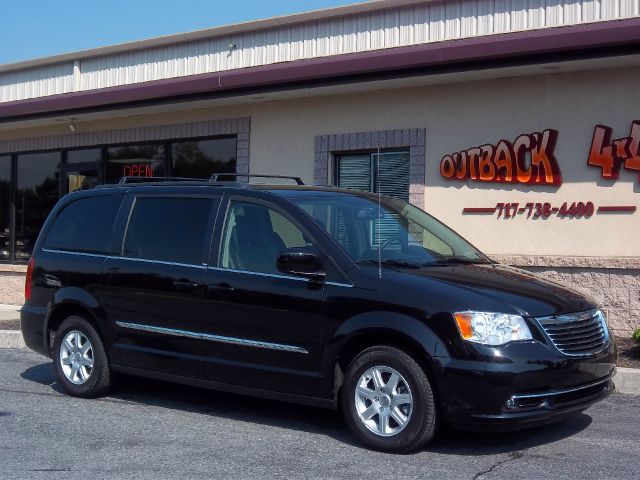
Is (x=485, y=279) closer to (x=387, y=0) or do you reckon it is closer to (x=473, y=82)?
(x=473, y=82)

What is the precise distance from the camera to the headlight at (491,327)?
19.4 ft

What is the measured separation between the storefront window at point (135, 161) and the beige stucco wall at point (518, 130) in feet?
10.7

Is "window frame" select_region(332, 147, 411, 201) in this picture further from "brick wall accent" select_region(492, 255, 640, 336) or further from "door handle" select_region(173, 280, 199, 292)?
"door handle" select_region(173, 280, 199, 292)

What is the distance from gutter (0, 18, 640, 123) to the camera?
9977 mm

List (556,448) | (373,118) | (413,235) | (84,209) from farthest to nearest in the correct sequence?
(373,118) < (84,209) < (413,235) < (556,448)

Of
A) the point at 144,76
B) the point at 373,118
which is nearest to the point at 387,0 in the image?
the point at 373,118

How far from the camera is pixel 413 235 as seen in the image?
7.34 meters

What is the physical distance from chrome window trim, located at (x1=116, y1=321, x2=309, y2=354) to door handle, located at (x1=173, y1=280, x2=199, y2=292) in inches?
13.5

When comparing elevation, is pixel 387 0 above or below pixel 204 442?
above

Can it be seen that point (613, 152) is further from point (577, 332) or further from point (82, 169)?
point (82, 169)

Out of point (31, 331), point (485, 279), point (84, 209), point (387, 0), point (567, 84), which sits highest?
point (387, 0)

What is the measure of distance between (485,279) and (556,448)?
1.31 m

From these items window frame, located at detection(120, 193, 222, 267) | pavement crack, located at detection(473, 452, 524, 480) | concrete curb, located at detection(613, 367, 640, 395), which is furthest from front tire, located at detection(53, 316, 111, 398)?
concrete curb, located at detection(613, 367, 640, 395)

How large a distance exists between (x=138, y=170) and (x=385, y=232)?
30.3ft
